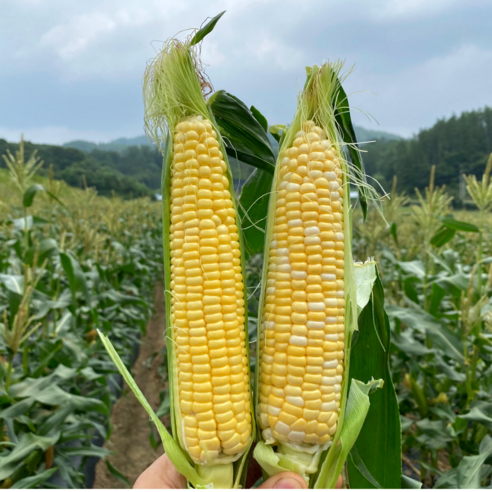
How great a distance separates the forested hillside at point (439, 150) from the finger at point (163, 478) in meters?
41.4

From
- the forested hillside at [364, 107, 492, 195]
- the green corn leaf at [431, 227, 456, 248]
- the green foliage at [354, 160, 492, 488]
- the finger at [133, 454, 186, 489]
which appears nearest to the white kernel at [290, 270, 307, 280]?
the finger at [133, 454, 186, 489]

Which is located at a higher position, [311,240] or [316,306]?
[311,240]

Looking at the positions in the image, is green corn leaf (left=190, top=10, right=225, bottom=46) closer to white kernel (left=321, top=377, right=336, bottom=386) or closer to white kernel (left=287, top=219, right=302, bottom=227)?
white kernel (left=287, top=219, right=302, bottom=227)

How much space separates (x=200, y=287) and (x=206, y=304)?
0.15ft

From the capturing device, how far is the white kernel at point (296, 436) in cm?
95

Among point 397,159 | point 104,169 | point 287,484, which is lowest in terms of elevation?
point 287,484

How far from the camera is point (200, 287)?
95 centimetres

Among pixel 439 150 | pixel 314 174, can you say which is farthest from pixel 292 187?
pixel 439 150

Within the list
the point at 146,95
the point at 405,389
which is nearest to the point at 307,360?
the point at 146,95

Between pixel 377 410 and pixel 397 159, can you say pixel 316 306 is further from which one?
pixel 397 159

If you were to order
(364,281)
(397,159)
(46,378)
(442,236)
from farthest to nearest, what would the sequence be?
(397,159) < (442,236) < (46,378) < (364,281)

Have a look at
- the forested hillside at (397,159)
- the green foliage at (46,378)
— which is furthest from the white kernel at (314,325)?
the forested hillside at (397,159)

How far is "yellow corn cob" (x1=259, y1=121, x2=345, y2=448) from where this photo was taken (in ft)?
3.12

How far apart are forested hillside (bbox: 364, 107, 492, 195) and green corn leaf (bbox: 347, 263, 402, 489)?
1616 inches
